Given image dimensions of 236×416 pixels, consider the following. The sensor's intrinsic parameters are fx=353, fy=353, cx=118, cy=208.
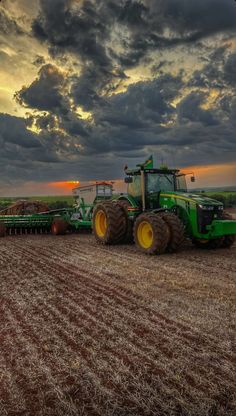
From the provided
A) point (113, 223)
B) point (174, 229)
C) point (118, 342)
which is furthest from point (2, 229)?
point (118, 342)

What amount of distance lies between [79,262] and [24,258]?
1.81m

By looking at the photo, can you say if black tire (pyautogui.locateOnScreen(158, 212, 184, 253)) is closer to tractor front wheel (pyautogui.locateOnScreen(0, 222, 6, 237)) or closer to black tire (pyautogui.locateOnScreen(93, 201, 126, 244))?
black tire (pyautogui.locateOnScreen(93, 201, 126, 244))

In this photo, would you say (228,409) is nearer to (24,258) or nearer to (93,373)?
(93,373)

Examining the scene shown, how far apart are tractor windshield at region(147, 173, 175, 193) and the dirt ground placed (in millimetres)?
4058

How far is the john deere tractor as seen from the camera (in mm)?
9938

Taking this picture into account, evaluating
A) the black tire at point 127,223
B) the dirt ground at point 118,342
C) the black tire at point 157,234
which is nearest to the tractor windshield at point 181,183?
the black tire at point 127,223

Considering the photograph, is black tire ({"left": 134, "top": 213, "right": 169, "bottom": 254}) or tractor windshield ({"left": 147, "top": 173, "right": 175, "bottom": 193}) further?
tractor windshield ({"left": 147, "top": 173, "right": 175, "bottom": 193})

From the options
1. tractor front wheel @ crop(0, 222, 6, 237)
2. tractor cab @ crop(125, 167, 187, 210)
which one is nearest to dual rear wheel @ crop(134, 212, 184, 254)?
tractor cab @ crop(125, 167, 187, 210)

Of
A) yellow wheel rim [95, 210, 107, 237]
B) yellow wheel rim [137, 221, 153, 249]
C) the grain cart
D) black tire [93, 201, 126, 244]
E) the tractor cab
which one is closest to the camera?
yellow wheel rim [137, 221, 153, 249]

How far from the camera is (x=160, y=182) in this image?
11.9 m

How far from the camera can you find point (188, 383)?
331 centimetres

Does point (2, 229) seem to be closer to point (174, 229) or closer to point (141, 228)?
point (141, 228)

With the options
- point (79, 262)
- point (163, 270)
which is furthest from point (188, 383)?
point (79, 262)

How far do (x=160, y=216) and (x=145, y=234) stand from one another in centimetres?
93
